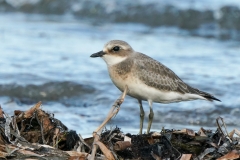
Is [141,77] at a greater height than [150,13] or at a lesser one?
greater

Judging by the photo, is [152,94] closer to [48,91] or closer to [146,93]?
[146,93]

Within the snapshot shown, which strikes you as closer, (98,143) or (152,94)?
(98,143)

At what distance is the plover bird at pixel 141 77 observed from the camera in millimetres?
6352

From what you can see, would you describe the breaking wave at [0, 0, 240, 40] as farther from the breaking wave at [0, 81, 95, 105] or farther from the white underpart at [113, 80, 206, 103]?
the white underpart at [113, 80, 206, 103]

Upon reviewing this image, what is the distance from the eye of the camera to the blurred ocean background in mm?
8758

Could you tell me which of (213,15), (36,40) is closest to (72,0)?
(213,15)

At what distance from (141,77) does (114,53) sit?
38 cm

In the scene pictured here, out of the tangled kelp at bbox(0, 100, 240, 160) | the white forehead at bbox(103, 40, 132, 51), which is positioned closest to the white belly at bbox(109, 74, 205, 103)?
the white forehead at bbox(103, 40, 132, 51)

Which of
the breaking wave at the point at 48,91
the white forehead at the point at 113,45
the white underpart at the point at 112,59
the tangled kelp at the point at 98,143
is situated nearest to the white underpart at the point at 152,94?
the white underpart at the point at 112,59

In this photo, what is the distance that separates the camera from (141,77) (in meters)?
6.45

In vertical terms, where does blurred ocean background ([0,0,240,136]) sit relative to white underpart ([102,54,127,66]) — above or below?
below

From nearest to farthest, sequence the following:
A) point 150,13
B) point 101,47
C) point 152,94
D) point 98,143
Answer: point 98,143 → point 152,94 → point 101,47 → point 150,13

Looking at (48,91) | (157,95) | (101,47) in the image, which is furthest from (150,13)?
(157,95)

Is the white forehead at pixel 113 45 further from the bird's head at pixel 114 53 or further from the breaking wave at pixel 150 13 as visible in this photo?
the breaking wave at pixel 150 13
